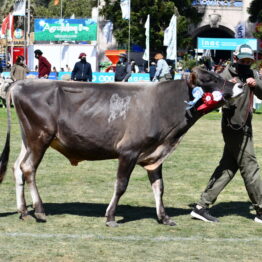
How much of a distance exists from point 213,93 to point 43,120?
6.54ft

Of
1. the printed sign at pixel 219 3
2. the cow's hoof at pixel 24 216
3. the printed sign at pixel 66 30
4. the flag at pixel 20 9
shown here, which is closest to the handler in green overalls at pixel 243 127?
the cow's hoof at pixel 24 216

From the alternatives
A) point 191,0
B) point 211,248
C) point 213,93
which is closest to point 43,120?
point 213,93

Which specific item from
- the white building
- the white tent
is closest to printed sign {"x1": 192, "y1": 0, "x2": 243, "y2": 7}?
the white building

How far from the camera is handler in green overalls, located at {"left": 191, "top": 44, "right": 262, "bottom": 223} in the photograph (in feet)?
28.2

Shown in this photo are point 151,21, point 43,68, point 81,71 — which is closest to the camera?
point 43,68

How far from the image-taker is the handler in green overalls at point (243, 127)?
8.60 metres

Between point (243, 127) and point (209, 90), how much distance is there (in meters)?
0.62

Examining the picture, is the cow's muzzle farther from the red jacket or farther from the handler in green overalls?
the red jacket

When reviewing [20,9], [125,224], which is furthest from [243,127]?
[20,9]

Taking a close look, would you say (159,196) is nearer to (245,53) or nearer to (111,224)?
(111,224)

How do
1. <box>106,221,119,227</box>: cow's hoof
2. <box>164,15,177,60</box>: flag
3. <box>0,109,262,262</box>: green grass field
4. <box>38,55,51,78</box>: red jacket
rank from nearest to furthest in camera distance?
<box>0,109,262,262</box>: green grass field, <box>106,221,119,227</box>: cow's hoof, <box>38,55,51,78</box>: red jacket, <box>164,15,177,60</box>: flag

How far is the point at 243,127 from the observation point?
8672mm

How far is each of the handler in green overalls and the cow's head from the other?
0.16 meters

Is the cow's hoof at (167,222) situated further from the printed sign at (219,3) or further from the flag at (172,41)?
the printed sign at (219,3)
